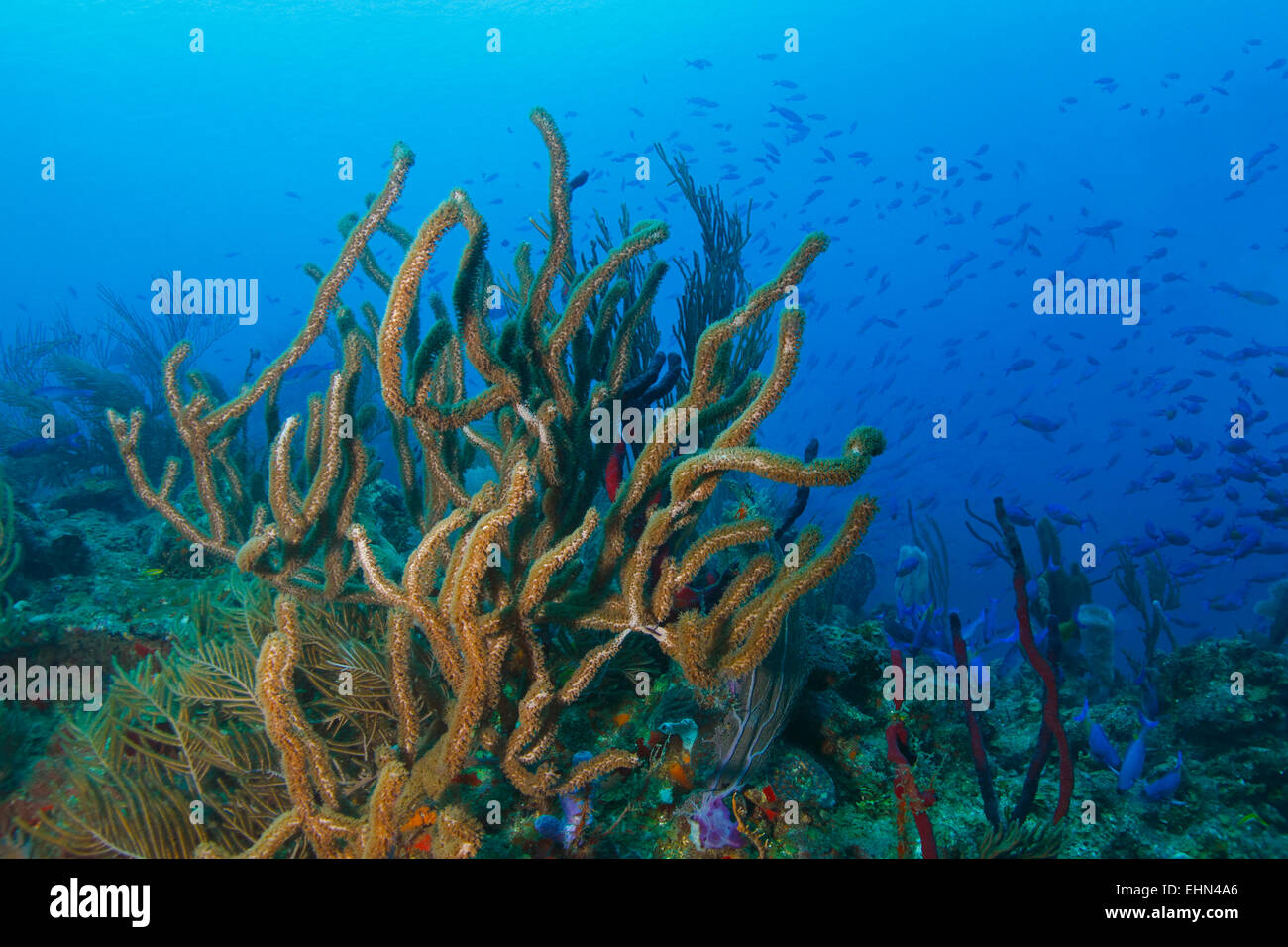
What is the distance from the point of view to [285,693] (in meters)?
1.86

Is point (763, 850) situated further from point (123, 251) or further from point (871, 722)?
point (123, 251)

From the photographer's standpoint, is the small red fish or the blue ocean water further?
the blue ocean water

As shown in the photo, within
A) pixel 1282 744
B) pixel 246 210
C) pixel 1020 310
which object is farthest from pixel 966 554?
pixel 246 210
